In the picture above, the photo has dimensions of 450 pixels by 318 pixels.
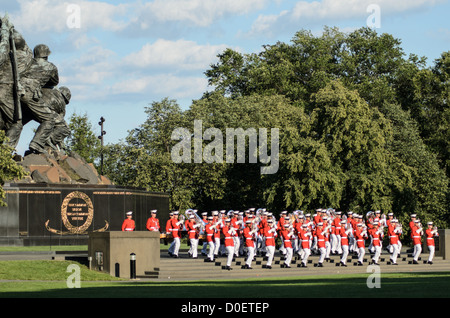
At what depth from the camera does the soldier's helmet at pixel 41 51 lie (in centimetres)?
4347

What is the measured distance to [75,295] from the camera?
65.3 ft

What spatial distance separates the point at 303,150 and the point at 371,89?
62.9 ft

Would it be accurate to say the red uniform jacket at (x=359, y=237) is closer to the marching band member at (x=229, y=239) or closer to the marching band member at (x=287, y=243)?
the marching band member at (x=287, y=243)

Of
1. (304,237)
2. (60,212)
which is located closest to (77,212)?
(60,212)

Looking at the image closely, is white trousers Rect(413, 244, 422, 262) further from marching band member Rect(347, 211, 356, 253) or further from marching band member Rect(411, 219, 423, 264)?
marching band member Rect(347, 211, 356, 253)

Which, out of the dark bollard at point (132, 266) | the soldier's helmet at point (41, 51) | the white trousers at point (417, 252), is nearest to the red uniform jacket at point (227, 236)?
the dark bollard at point (132, 266)

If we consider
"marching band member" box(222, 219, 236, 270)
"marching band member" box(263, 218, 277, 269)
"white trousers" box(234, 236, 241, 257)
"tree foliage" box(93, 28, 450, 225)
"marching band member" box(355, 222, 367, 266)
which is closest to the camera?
"marching band member" box(222, 219, 236, 270)

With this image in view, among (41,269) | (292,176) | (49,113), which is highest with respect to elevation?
(49,113)

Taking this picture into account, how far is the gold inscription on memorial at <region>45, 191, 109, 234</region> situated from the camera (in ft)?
131

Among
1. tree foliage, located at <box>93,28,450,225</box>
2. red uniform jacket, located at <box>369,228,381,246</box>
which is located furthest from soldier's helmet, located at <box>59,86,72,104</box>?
red uniform jacket, located at <box>369,228,381,246</box>
